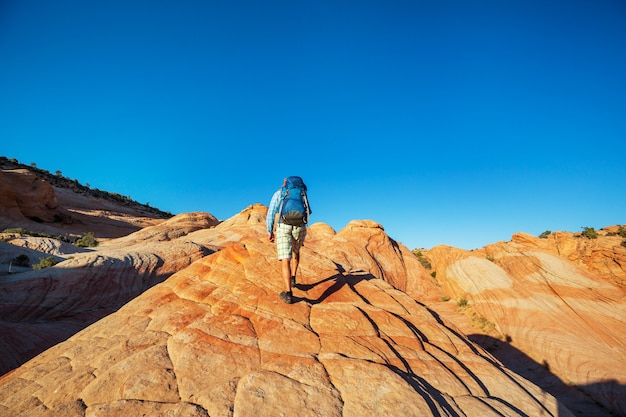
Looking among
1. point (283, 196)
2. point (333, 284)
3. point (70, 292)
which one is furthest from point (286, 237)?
point (70, 292)

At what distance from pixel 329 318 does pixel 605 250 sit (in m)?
21.5

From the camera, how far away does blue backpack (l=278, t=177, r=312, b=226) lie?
6.62 meters

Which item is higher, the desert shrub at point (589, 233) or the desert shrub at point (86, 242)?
the desert shrub at point (589, 233)

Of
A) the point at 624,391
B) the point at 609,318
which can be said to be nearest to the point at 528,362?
the point at 624,391

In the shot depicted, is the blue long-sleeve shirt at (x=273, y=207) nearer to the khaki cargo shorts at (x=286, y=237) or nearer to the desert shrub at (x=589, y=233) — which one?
the khaki cargo shorts at (x=286, y=237)

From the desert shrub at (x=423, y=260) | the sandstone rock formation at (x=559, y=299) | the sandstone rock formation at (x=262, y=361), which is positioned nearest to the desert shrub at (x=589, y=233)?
the sandstone rock formation at (x=559, y=299)

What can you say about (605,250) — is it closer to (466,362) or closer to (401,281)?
(401,281)

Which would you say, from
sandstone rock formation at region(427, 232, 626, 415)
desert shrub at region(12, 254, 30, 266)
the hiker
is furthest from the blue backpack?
desert shrub at region(12, 254, 30, 266)

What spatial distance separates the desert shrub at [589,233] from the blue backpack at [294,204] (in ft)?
79.4

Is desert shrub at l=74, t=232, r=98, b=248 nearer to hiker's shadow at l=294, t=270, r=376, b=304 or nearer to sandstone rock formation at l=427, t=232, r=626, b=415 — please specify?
hiker's shadow at l=294, t=270, r=376, b=304

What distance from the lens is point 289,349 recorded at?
16.4ft

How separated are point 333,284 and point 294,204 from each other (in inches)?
106

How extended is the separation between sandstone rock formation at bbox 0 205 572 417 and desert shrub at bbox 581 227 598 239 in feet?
67.6

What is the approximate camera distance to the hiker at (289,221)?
661 cm
